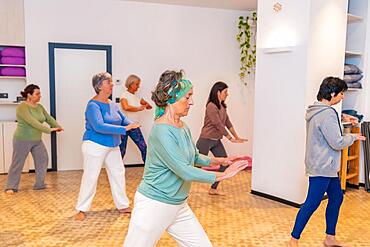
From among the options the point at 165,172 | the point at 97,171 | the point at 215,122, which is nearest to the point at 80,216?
the point at 97,171

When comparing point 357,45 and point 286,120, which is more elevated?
point 357,45

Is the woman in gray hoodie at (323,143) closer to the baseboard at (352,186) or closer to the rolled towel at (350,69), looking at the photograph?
the rolled towel at (350,69)

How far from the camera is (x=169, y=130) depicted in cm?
198

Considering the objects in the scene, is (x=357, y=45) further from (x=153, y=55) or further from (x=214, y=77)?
(x=153, y=55)

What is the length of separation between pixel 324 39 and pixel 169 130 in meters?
3.00

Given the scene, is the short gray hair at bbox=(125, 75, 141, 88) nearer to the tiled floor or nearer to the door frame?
the door frame

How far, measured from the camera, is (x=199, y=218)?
158 inches

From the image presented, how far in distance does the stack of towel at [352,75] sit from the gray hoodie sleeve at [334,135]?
7.16ft

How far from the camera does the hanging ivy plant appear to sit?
6773 millimetres

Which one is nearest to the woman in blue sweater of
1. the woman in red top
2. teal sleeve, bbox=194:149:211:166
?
the woman in red top

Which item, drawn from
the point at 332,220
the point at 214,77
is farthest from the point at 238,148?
the point at 332,220

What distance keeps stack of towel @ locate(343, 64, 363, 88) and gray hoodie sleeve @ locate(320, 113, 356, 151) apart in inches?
86.0

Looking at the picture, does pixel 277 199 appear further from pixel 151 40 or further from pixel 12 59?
pixel 12 59

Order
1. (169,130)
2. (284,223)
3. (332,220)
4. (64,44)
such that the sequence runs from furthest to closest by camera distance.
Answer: (64,44), (284,223), (332,220), (169,130)
